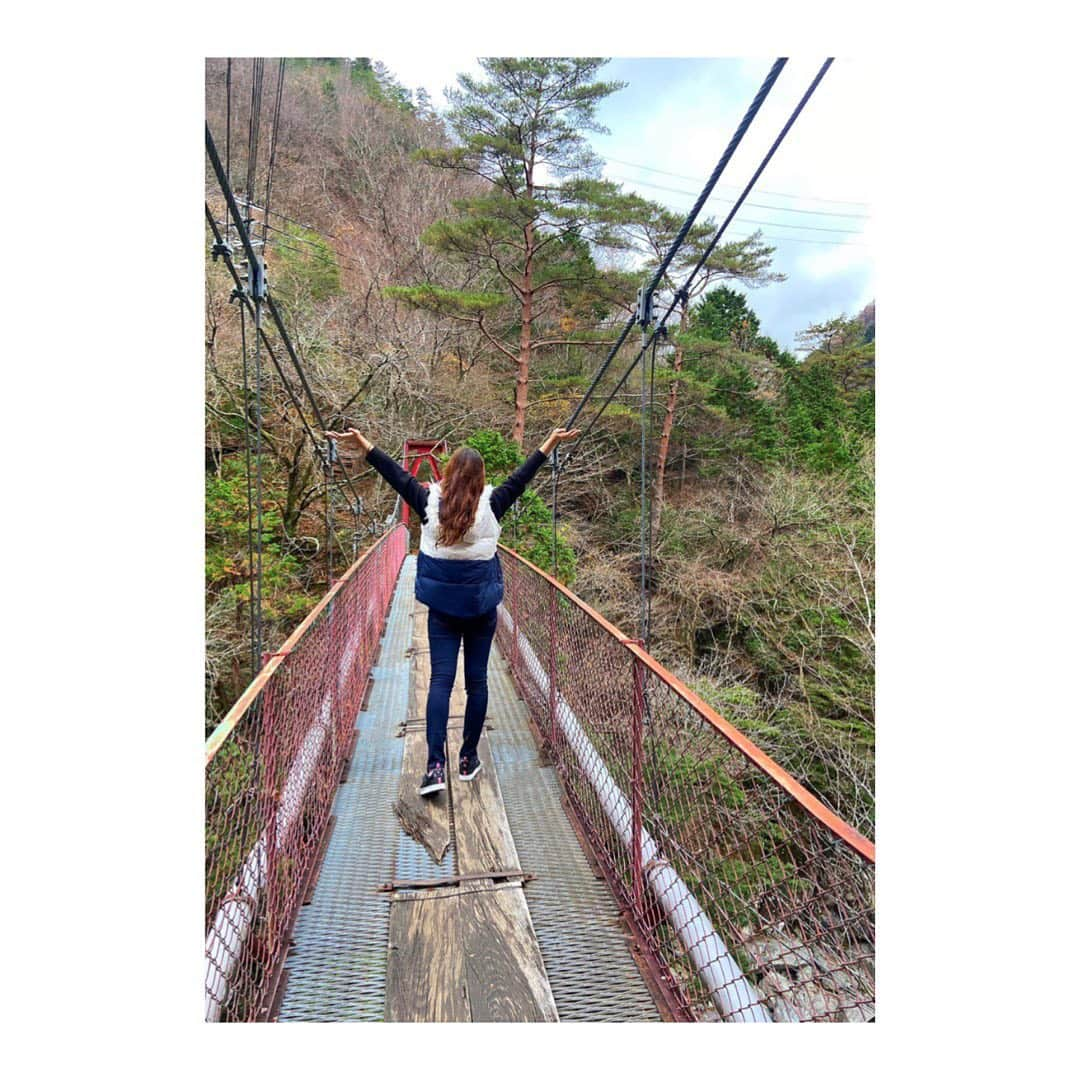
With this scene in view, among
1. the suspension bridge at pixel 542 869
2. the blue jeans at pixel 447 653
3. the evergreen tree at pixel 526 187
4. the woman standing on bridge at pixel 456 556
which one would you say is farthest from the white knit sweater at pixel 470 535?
the evergreen tree at pixel 526 187

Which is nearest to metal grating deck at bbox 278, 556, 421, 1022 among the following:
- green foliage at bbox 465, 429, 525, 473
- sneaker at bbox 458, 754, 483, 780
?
sneaker at bbox 458, 754, 483, 780

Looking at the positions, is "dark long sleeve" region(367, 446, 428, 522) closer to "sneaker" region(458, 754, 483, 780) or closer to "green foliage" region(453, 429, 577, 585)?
"sneaker" region(458, 754, 483, 780)

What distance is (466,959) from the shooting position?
1201 mm

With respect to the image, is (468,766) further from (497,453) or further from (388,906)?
(497,453)

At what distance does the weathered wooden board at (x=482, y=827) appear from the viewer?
1.48 m

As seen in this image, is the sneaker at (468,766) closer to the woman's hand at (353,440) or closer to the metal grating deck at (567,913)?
the metal grating deck at (567,913)

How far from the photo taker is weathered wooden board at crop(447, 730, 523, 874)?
1.48 meters

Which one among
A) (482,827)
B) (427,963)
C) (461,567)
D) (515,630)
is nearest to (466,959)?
(427,963)

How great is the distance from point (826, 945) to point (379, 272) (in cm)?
1143

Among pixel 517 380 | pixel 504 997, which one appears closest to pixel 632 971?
pixel 504 997

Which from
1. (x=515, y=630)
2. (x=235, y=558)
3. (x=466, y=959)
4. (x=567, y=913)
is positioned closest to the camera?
(x=466, y=959)

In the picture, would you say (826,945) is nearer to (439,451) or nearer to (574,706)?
(574,706)

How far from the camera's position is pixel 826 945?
90 centimetres

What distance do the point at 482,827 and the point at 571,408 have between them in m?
7.53
